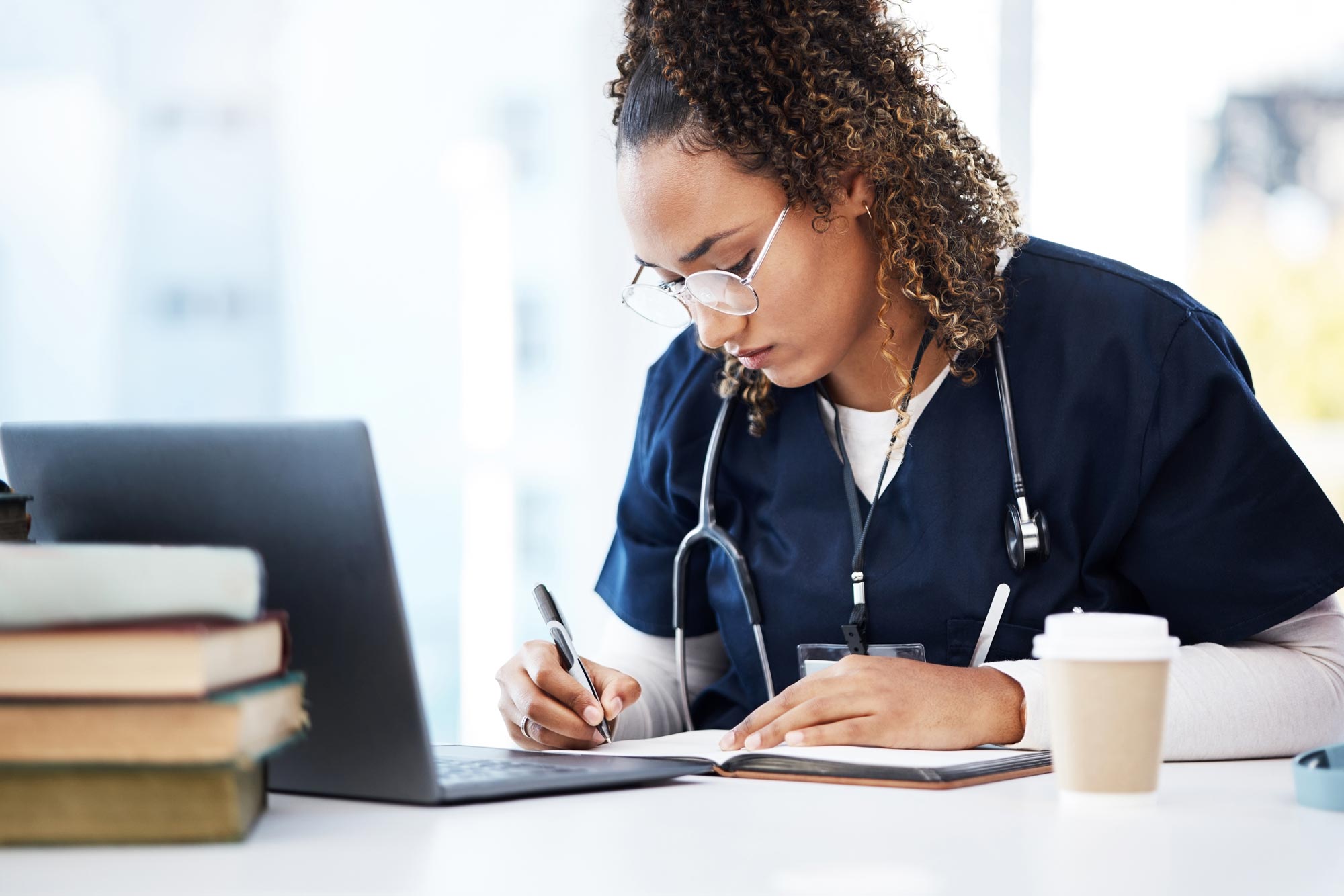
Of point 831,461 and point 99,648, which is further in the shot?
point 831,461

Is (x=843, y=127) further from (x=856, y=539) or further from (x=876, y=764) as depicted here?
(x=876, y=764)

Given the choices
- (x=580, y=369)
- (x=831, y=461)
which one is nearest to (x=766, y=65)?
(x=831, y=461)

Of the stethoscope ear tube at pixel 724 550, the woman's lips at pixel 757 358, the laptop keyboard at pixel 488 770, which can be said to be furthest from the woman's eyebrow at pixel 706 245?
the laptop keyboard at pixel 488 770

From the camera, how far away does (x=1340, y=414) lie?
99.0 inches

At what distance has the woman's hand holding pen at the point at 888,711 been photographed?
102cm

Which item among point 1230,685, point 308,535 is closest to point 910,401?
point 1230,685

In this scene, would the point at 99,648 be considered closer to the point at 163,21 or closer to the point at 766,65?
the point at 766,65

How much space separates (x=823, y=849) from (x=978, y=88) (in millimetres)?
1954

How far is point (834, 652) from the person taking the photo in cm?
135

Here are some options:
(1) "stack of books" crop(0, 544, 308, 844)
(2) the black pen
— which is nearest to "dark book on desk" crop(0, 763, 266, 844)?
(1) "stack of books" crop(0, 544, 308, 844)

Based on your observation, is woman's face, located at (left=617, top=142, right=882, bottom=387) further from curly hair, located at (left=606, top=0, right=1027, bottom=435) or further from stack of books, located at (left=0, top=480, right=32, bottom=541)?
stack of books, located at (left=0, top=480, right=32, bottom=541)

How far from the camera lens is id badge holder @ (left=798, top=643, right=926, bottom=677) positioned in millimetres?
1297

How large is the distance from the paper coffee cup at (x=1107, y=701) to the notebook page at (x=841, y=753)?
16 cm

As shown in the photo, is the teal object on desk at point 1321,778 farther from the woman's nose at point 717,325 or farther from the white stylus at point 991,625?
the woman's nose at point 717,325
